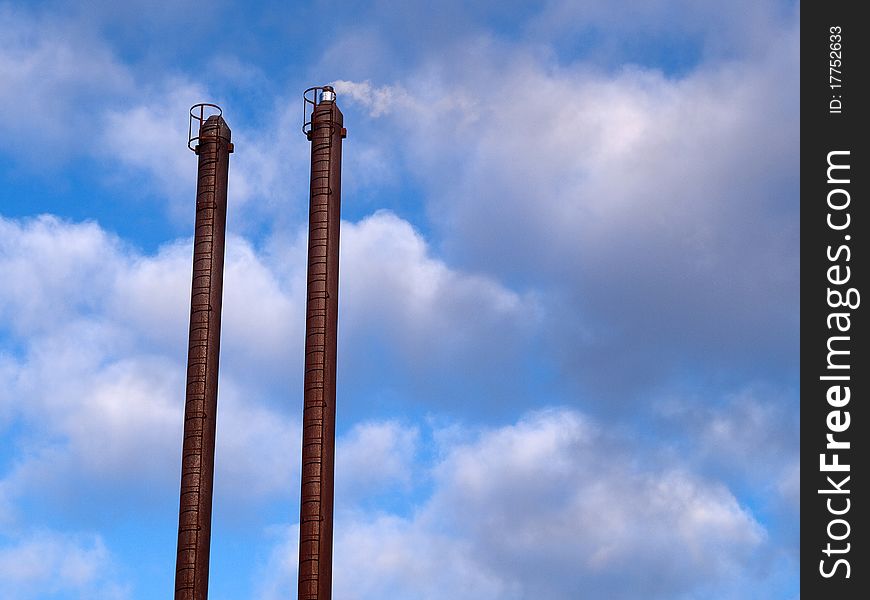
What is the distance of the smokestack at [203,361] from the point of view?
127ft

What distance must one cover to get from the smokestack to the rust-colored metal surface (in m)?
3.35

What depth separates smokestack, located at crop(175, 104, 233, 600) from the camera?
38.7 meters

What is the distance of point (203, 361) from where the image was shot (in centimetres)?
4069

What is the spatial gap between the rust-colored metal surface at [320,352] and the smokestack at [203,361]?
11.0 ft

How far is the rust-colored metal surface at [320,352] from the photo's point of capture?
37344 millimetres

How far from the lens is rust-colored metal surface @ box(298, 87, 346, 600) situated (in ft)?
123

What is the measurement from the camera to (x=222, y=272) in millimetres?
41875

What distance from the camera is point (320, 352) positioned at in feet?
129

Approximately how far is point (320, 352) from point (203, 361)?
4139 mm
